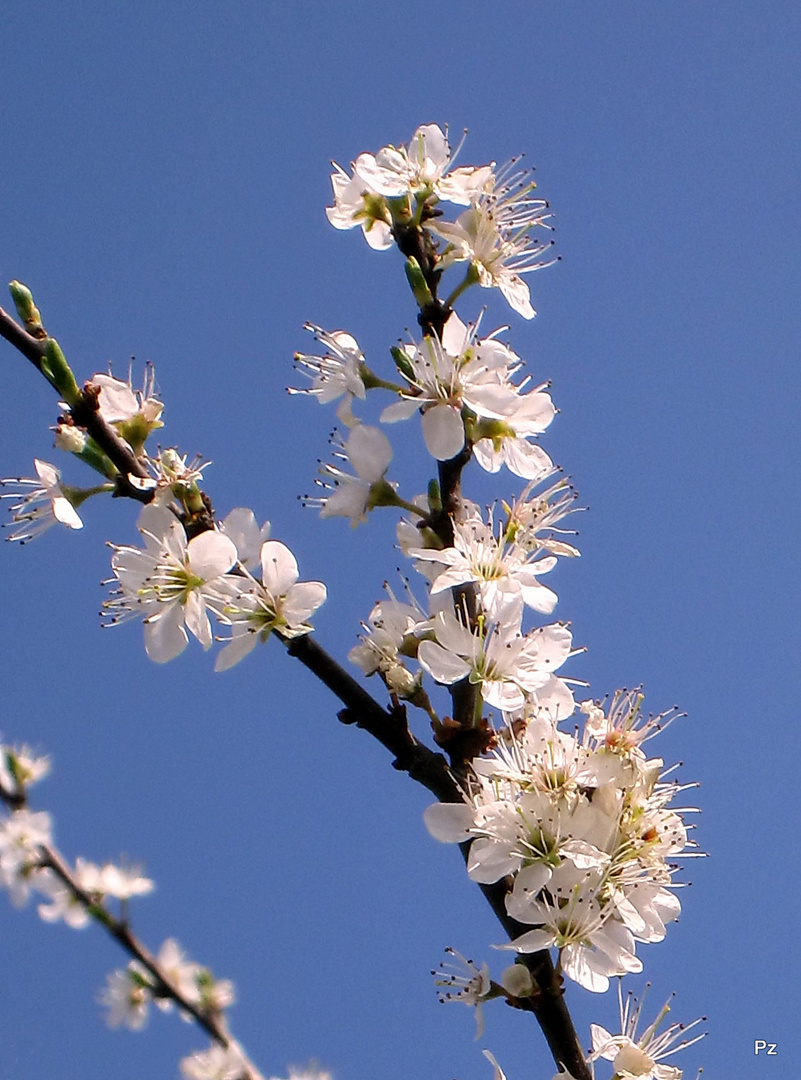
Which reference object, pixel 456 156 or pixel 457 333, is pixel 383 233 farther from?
pixel 457 333

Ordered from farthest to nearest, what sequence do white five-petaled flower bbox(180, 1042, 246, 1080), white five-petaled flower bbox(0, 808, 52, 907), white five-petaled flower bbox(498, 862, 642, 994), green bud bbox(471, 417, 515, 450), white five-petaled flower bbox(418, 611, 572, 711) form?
white five-petaled flower bbox(0, 808, 52, 907)
white five-petaled flower bbox(180, 1042, 246, 1080)
green bud bbox(471, 417, 515, 450)
white five-petaled flower bbox(418, 611, 572, 711)
white five-petaled flower bbox(498, 862, 642, 994)

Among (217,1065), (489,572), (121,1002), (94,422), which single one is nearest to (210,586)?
(94,422)

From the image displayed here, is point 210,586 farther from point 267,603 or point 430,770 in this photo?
point 430,770

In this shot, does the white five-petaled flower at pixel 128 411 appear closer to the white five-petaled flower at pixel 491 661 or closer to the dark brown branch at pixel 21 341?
the dark brown branch at pixel 21 341

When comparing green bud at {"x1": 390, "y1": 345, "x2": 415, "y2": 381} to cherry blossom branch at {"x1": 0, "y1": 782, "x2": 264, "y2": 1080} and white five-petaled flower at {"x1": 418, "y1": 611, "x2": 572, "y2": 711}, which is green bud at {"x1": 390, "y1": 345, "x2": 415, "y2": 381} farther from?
cherry blossom branch at {"x1": 0, "y1": 782, "x2": 264, "y2": 1080}

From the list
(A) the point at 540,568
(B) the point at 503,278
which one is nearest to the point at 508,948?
(A) the point at 540,568

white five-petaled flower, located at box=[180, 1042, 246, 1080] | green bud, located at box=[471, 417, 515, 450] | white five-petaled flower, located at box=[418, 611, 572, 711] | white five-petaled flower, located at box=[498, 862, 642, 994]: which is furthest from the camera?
white five-petaled flower, located at box=[180, 1042, 246, 1080]

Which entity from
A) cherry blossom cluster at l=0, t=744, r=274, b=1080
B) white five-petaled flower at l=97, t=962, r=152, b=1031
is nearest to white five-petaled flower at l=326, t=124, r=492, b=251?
cherry blossom cluster at l=0, t=744, r=274, b=1080

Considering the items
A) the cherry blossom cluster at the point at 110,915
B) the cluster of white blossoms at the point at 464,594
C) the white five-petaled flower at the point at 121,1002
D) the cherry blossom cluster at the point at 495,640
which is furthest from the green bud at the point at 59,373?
the white five-petaled flower at the point at 121,1002

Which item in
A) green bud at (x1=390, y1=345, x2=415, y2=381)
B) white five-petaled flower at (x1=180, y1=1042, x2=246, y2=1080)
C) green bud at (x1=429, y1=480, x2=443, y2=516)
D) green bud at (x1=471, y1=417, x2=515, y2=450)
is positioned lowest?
white five-petaled flower at (x1=180, y1=1042, x2=246, y2=1080)
